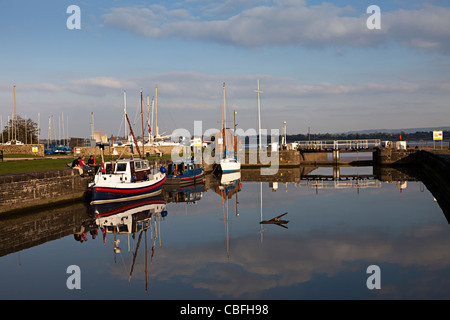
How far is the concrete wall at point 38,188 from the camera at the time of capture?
2670 centimetres

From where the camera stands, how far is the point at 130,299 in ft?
44.9

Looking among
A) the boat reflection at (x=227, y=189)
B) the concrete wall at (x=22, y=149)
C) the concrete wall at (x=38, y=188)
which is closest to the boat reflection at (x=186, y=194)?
the boat reflection at (x=227, y=189)

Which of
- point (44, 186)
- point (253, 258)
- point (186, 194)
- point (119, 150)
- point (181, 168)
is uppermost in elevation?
point (119, 150)

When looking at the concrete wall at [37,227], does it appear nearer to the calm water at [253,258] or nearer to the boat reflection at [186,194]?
the calm water at [253,258]

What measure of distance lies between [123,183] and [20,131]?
68.2 metres

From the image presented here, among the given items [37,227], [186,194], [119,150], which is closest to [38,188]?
[37,227]

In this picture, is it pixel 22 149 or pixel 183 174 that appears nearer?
pixel 183 174

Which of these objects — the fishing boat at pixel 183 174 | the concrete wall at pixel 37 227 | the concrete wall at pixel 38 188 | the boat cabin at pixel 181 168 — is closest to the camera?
the concrete wall at pixel 37 227

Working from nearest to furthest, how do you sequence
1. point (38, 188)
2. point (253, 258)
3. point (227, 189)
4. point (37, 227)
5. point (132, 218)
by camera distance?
1. point (253, 258)
2. point (37, 227)
3. point (132, 218)
4. point (38, 188)
5. point (227, 189)

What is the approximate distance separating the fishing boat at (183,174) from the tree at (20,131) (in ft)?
173

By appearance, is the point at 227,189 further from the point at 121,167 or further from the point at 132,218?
→ the point at 132,218

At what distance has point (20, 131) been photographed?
299 ft

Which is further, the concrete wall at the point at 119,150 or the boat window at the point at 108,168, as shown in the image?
the concrete wall at the point at 119,150

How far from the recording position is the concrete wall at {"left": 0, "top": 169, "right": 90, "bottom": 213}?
26703 mm
